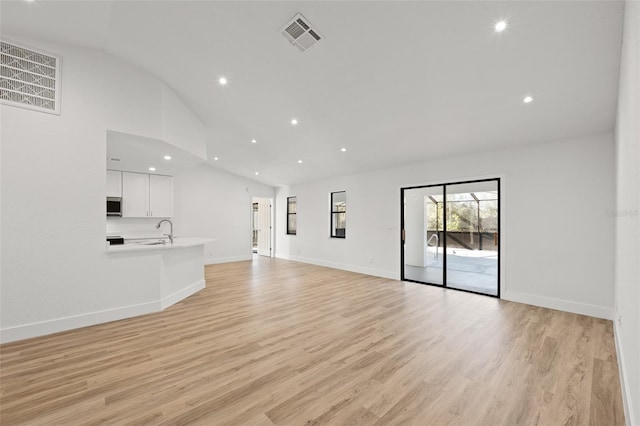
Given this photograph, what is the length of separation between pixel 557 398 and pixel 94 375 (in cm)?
374

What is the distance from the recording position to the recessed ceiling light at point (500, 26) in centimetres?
211

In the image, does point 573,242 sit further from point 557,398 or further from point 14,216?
point 14,216

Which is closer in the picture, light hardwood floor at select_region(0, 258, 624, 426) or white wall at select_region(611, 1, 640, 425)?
white wall at select_region(611, 1, 640, 425)

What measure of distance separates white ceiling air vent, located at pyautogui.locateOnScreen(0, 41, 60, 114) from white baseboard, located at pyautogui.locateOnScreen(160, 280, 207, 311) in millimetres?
2790

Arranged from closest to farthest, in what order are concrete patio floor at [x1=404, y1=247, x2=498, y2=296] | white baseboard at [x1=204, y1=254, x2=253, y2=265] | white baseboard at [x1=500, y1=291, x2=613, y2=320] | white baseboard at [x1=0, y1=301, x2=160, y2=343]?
white baseboard at [x1=0, y1=301, x2=160, y2=343] < white baseboard at [x1=500, y1=291, x2=613, y2=320] < concrete patio floor at [x1=404, y1=247, x2=498, y2=296] < white baseboard at [x1=204, y1=254, x2=253, y2=265]

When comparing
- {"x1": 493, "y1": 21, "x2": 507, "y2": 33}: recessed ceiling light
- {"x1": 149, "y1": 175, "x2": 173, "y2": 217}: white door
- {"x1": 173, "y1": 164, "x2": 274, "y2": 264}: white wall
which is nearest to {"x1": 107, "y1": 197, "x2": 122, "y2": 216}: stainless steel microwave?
{"x1": 149, "y1": 175, "x2": 173, "y2": 217}: white door

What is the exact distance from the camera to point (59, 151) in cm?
304

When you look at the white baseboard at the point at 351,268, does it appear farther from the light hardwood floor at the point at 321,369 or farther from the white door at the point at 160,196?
the white door at the point at 160,196

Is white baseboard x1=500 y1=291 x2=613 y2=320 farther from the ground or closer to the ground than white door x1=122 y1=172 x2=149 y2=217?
closer to the ground

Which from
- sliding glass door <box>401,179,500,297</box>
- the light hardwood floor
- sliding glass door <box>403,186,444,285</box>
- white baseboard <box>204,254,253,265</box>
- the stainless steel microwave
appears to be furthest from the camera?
white baseboard <box>204,254,253,265</box>

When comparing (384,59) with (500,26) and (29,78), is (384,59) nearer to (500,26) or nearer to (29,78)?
(500,26)

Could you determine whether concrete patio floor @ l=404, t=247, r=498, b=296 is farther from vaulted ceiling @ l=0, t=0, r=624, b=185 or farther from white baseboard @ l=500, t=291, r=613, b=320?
vaulted ceiling @ l=0, t=0, r=624, b=185

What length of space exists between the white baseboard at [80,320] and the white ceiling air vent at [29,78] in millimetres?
2493

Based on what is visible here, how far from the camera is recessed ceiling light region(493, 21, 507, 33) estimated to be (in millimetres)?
2107
